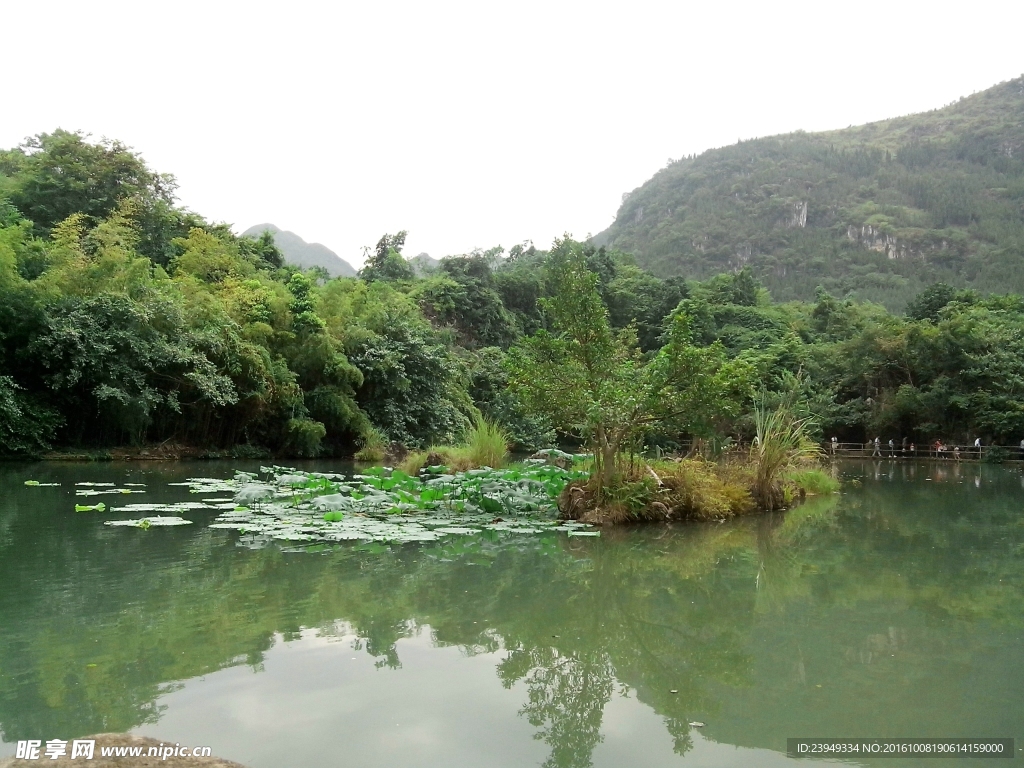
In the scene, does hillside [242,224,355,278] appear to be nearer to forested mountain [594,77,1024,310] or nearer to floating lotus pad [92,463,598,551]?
forested mountain [594,77,1024,310]

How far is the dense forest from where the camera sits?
535 inches

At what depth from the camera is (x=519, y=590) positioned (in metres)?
4.58

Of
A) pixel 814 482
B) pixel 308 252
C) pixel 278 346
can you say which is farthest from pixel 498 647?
pixel 308 252

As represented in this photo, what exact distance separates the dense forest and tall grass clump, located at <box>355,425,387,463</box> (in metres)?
0.17

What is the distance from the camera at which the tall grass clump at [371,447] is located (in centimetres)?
1786

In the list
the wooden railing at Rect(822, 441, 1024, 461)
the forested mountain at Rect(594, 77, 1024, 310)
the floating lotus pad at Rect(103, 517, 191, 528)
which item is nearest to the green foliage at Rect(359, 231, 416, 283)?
the wooden railing at Rect(822, 441, 1024, 461)

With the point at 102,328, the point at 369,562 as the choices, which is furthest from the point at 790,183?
the point at 369,562

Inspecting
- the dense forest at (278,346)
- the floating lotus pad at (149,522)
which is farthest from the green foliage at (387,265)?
the floating lotus pad at (149,522)

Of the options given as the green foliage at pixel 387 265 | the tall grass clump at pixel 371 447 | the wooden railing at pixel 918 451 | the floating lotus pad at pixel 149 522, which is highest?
the green foliage at pixel 387 265

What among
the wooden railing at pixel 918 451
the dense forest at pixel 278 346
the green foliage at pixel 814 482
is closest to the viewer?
the green foliage at pixel 814 482

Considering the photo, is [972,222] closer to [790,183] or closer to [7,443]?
[790,183]

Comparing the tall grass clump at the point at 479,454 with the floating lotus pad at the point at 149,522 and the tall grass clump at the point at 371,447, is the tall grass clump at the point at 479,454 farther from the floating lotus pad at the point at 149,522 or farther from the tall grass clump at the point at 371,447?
the tall grass clump at the point at 371,447

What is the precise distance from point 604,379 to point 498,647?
16.1ft

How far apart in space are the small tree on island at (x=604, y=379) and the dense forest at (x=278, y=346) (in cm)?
15
